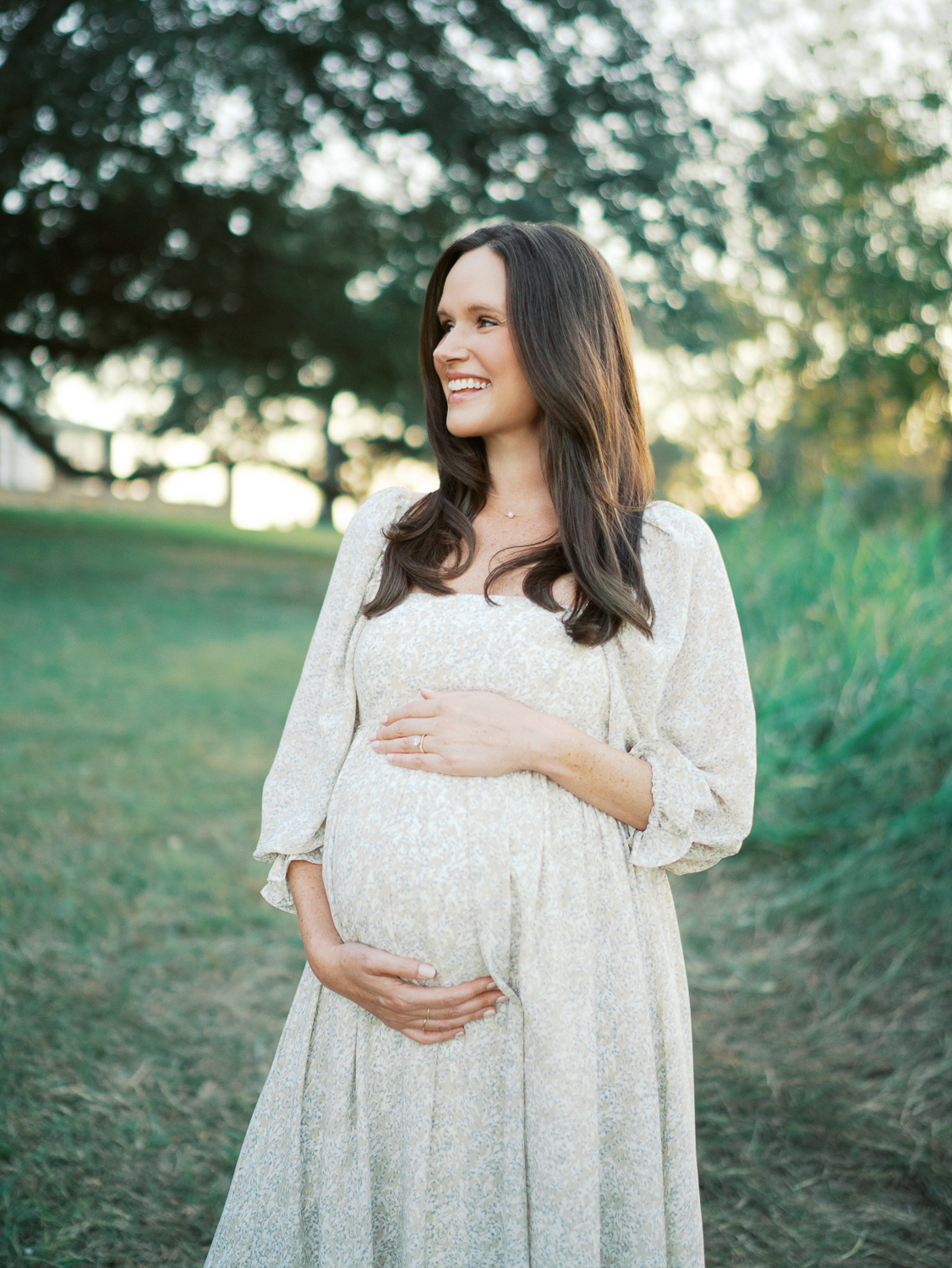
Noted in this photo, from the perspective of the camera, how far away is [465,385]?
2031 millimetres

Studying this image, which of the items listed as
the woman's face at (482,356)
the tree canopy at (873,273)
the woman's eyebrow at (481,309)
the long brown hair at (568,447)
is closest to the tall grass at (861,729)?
the long brown hair at (568,447)

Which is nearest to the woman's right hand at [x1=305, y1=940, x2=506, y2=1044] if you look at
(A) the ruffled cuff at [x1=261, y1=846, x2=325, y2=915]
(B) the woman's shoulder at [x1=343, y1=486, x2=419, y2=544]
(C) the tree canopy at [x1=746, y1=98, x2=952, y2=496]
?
(A) the ruffled cuff at [x1=261, y1=846, x2=325, y2=915]

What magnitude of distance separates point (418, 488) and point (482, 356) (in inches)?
277

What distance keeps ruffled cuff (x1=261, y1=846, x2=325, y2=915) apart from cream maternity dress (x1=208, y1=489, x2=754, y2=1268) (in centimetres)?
2

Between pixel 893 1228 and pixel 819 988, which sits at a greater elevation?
pixel 819 988

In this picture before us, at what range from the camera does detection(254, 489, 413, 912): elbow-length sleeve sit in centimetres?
192

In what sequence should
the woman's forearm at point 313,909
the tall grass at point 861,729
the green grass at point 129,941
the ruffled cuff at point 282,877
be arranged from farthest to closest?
the tall grass at point 861,729
the green grass at point 129,941
the ruffled cuff at point 282,877
the woman's forearm at point 313,909

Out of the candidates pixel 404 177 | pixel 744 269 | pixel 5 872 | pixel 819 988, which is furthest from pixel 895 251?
pixel 5 872

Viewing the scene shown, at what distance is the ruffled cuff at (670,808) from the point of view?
1.75m

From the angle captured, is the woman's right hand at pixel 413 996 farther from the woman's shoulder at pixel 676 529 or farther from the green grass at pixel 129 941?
the green grass at pixel 129 941

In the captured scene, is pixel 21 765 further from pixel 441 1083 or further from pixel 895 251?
pixel 895 251

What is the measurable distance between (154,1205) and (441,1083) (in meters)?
1.51

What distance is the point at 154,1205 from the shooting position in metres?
2.75

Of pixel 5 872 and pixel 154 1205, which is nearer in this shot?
pixel 154 1205
